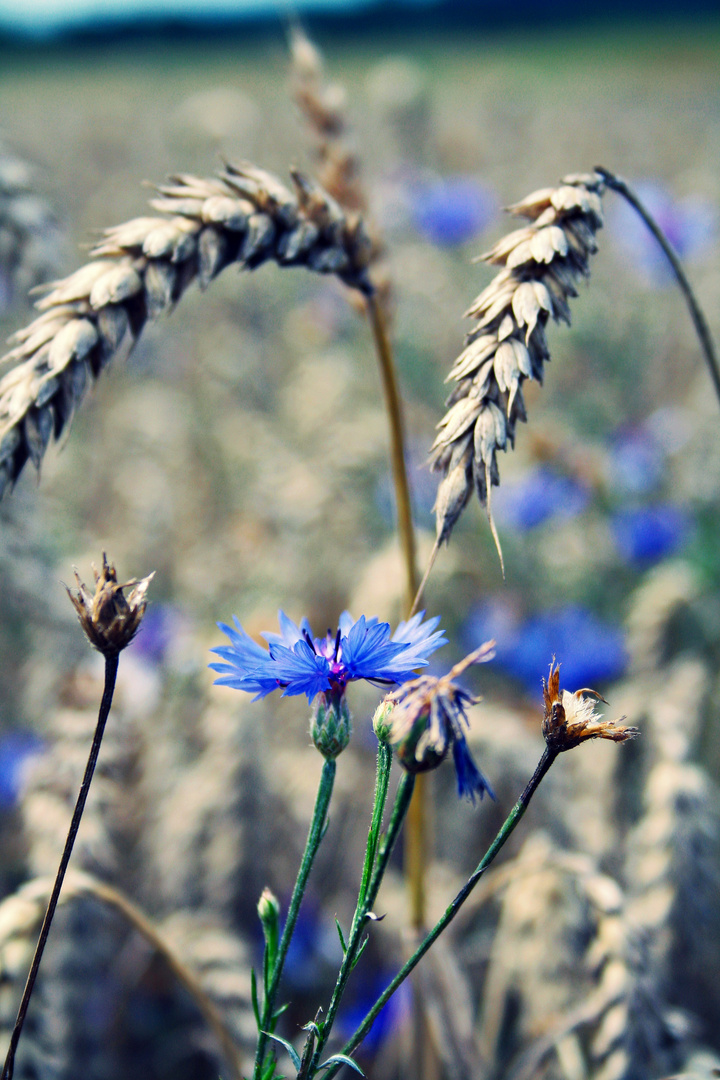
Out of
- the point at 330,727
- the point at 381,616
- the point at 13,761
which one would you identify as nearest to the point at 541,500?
the point at 381,616

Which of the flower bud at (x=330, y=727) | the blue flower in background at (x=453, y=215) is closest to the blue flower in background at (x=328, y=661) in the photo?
the flower bud at (x=330, y=727)

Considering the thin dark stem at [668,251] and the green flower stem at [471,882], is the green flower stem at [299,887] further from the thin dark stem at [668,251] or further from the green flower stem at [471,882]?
the thin dark stem at [668,251]

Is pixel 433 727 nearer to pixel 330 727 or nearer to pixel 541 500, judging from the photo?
pixel 330 727

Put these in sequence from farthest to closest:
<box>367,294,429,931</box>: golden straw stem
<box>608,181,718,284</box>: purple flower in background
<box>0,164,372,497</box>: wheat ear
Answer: <box>608,181,718,284</box>: purple flower in background → <box>367,294,429,931</box>: golden straw stem → <box>0,164,372,497</box>: wheat ear

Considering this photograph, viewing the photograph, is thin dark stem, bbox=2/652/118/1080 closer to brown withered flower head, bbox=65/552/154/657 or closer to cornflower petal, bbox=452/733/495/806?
brown withered flower head, bbox=65/552/154/657

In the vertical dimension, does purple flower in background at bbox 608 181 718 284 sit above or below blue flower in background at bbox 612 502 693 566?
above

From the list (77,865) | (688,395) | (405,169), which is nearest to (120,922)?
(77,865)

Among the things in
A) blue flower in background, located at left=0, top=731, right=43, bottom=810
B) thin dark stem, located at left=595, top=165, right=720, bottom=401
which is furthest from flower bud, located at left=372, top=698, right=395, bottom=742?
blue flower in background, located at left=0, top=731, right=43, bottom=810
